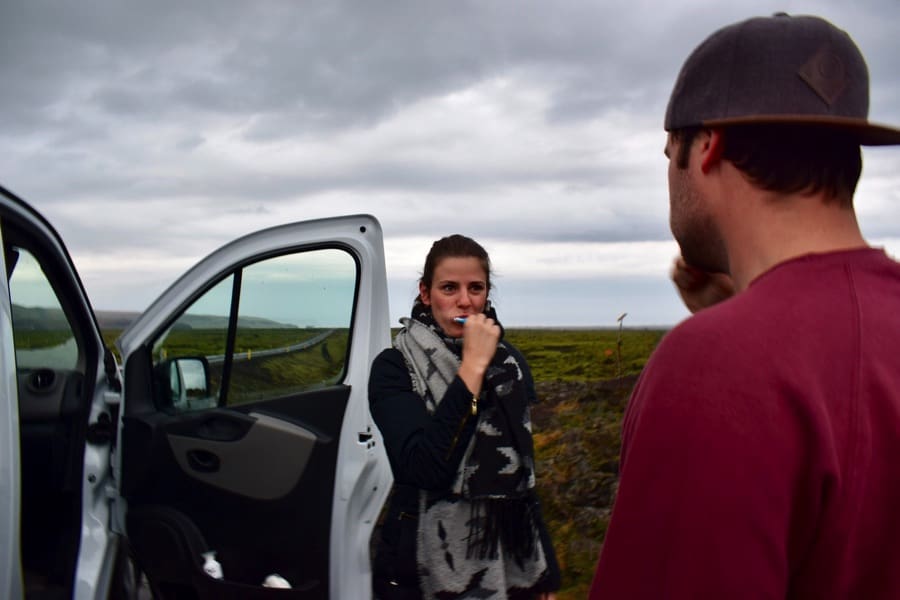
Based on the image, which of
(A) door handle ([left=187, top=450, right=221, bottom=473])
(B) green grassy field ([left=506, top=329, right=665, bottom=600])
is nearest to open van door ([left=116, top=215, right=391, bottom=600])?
(A) door handle ([left=187, top=450, right=221, bottom=473])

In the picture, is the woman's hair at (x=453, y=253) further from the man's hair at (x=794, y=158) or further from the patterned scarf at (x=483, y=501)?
the man's hair at (x=794, y=158)

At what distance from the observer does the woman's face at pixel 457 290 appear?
257 cm

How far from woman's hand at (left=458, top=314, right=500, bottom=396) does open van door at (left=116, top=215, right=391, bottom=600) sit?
64cm

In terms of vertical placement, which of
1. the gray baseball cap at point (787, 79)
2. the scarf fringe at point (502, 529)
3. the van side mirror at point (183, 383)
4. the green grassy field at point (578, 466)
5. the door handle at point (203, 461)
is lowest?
the green grassy field at point (578, 466)

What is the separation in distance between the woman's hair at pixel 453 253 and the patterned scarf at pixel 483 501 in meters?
0.23

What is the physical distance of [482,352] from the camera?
234cm

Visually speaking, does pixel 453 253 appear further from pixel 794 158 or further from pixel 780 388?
pixel 780 388

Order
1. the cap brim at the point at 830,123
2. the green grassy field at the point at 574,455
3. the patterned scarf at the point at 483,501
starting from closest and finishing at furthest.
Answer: the cap brim at the point at 830,123, the patterned scarf at the point at 483,501, the green grassy field at the point at 574,455

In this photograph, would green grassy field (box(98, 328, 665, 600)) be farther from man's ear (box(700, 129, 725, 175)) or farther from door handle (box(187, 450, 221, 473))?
man's ear (box(700, 129, 725, 175))

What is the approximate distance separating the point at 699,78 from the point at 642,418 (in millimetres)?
426

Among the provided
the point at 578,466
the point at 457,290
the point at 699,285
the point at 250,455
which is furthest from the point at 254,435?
the point at 578,466

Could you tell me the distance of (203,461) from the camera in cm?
296

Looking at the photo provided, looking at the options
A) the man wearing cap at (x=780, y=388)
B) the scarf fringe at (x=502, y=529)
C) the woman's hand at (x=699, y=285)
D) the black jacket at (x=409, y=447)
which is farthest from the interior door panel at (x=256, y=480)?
the man wearing cap at (x=780, y=388)

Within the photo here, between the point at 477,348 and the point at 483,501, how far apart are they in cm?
45
